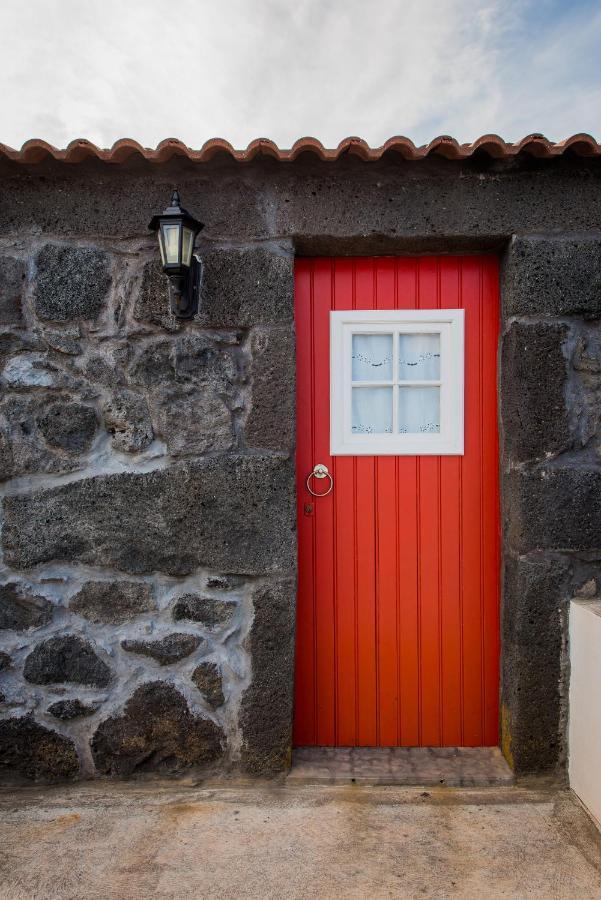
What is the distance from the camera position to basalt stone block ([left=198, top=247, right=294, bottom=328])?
8.20 feet

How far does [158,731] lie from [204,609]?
572 millimetres

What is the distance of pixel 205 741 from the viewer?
8.20 feet

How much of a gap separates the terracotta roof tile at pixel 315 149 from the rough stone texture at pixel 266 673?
1805 mm

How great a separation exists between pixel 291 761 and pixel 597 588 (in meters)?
1.56

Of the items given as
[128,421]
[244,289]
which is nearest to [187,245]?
[244,289]

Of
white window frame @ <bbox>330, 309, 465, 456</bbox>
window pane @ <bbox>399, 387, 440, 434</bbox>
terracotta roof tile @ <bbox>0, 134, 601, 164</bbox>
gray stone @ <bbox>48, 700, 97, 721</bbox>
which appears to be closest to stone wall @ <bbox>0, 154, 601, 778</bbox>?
gray stone @ <bbox>48, 700, 97, 721</bbox>

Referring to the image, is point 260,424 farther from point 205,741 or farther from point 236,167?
point 205,741

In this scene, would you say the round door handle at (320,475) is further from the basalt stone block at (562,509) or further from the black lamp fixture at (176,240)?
the black lamp fixture at (176,240)

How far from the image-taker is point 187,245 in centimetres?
232

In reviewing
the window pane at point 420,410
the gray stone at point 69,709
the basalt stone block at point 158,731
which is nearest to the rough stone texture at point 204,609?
the basalt stone block at point 158,731

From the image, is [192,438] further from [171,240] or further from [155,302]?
[171,240]

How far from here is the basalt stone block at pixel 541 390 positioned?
246cm

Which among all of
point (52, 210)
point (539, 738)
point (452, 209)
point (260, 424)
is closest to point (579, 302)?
point (452, 209)

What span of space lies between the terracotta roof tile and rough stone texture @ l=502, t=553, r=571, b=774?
1696mm
